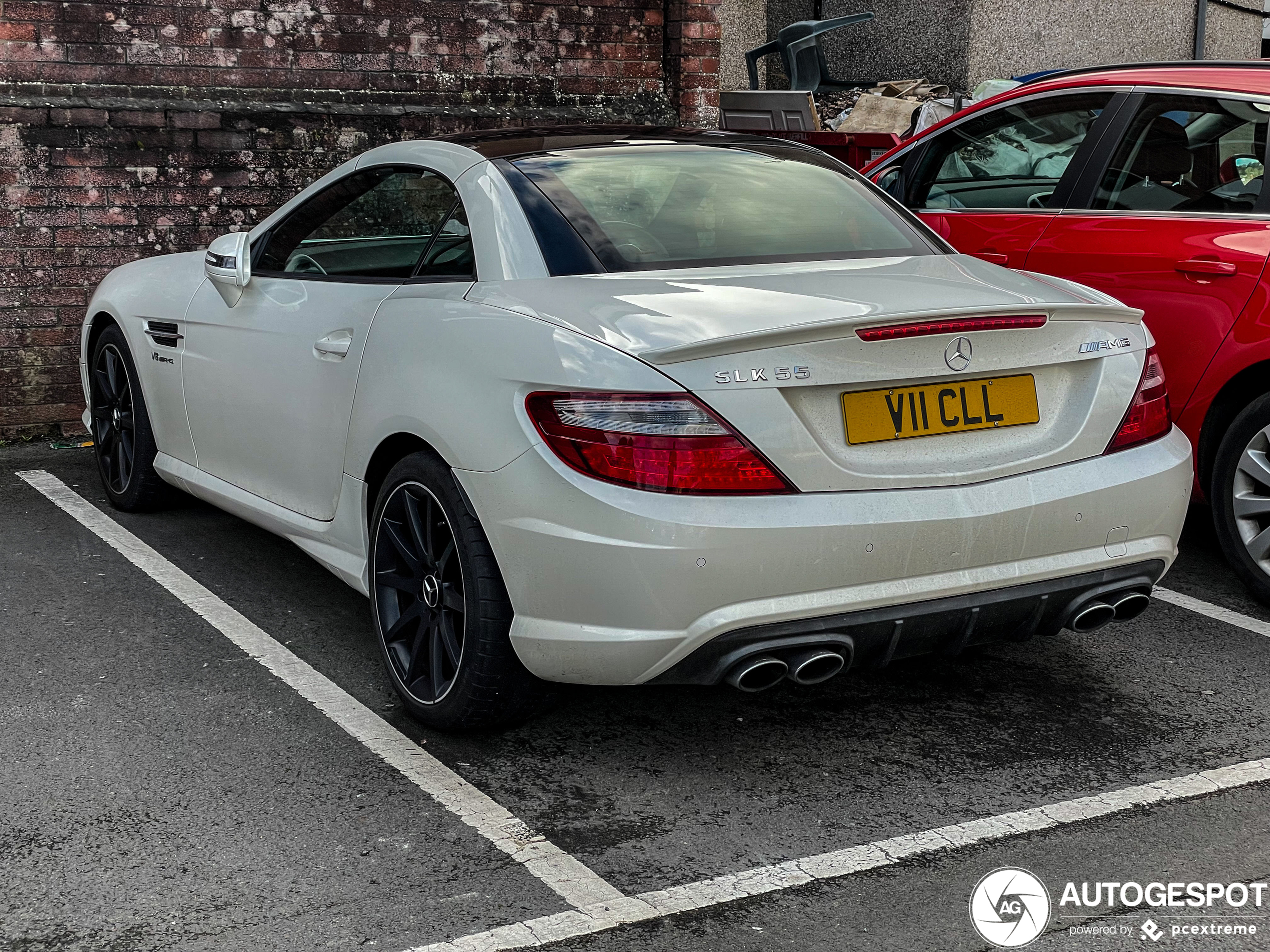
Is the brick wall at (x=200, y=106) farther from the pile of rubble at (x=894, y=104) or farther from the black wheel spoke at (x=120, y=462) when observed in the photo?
the pile of rubble at (x=894, y=104)

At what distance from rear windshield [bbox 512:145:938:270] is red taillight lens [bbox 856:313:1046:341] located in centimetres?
64

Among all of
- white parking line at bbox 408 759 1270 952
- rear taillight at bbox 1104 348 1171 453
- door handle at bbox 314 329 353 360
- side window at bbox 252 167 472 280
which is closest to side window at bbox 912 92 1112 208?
rear taillight at bbox 1104 348 1171 453

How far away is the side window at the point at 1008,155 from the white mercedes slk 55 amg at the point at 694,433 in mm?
1465

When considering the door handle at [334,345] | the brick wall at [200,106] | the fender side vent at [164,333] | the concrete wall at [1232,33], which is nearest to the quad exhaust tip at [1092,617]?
the door handle at [334,345]

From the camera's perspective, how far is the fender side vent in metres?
4.95

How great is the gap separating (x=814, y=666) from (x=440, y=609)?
0.97m

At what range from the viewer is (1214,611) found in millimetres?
4613

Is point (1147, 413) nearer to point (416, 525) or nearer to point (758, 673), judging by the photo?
point (758, 673)

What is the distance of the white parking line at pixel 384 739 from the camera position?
2926mm

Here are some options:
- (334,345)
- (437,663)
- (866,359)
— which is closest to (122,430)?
(334,345)

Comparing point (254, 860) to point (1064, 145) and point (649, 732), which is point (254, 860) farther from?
point (1064, 145)

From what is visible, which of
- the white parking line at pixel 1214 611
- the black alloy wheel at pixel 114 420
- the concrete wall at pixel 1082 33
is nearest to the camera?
the white parking line at pixel 1214 611

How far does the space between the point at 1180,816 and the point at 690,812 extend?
111 cm

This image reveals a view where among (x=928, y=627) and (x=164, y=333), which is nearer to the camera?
(x=928, y=627)
